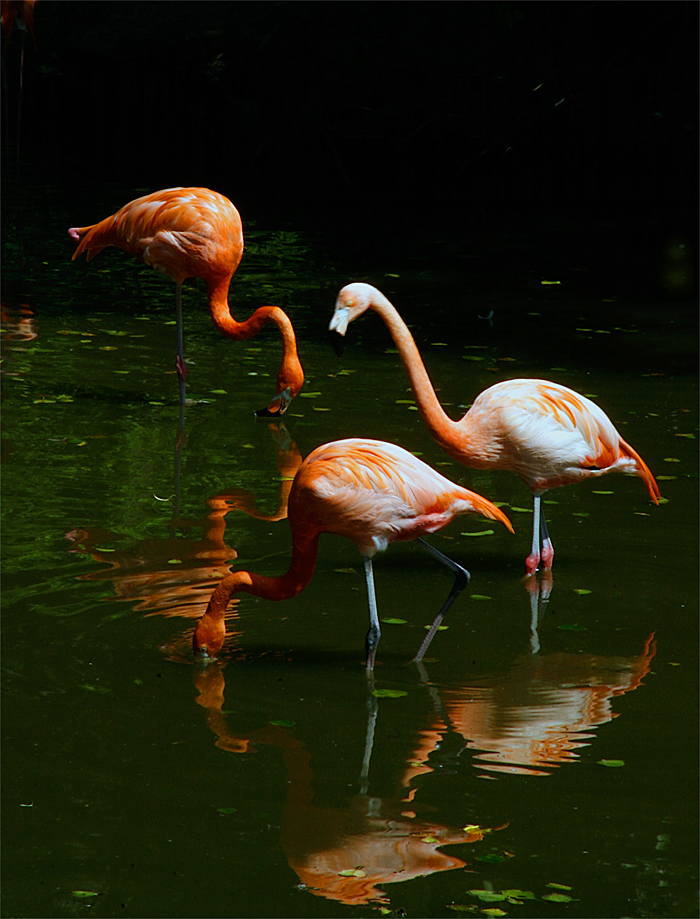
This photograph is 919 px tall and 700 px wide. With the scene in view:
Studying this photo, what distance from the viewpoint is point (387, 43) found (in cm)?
1664

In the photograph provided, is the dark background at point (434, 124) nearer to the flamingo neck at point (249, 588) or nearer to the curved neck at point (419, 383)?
the curved neck at point (419, 383)

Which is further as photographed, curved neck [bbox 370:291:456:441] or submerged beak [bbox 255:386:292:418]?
submerged beak [bbox 255:386:292:418]

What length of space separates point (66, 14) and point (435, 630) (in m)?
20.9

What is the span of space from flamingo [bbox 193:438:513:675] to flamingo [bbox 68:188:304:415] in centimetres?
348

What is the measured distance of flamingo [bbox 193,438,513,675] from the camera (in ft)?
14.9

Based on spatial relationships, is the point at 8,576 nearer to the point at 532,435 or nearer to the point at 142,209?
the point at 532,435

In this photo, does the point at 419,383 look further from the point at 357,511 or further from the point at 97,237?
the point at 97,237

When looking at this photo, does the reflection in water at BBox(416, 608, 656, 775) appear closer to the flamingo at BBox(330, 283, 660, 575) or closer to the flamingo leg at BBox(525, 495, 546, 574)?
the flamingo leg at BBox(525, 495, 546, 574)

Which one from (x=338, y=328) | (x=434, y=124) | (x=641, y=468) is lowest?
(x=641, y=468)

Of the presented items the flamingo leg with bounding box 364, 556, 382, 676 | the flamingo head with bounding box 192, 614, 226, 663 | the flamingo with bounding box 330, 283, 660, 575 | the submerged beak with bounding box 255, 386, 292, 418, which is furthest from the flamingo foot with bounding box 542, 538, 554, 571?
the submerged beak with bounding box 255, 386, 292, 418

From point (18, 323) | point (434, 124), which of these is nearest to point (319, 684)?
point (18, 323)

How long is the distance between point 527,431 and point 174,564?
5.38 feet

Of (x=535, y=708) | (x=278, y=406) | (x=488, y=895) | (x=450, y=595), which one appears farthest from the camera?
(x=278, y=406)

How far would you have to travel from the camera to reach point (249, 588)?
461 cm
